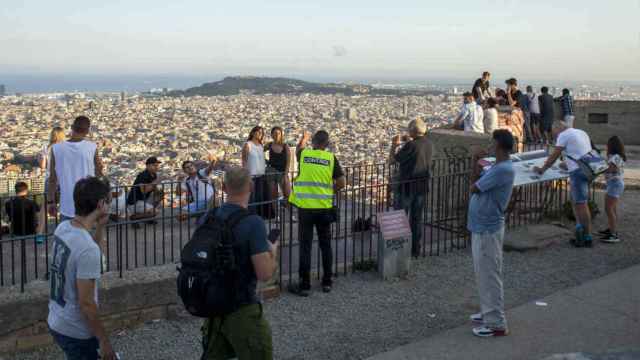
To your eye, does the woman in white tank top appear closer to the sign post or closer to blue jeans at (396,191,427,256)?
blue jeans at (396,191,427,256)

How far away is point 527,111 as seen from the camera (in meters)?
18.2

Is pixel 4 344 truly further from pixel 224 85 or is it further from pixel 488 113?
pixel 224 85

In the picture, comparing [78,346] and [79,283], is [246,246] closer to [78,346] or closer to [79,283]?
[79,283]

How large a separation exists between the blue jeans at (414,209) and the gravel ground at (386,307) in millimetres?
280

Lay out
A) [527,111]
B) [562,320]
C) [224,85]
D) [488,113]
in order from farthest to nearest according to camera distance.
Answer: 1. [224,85]
2. [527,111]
3. [488,113]
4. [562,320]

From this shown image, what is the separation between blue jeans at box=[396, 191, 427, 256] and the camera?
351 inches

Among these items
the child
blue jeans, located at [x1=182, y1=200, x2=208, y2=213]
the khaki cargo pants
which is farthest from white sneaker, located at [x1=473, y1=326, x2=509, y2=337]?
blue jeans, located at [x1=182, y1=200, x2=208, y2=213]

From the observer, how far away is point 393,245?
8031mm

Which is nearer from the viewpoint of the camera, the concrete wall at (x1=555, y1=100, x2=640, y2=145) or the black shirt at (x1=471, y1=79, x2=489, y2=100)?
the black shirt at (x1=471, y1=79, x2=489, y2=100)

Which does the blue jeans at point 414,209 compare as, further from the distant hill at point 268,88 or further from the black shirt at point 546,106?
the distant hill at point 268,88

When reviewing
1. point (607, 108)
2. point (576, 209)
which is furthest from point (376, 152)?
point (576, 209)

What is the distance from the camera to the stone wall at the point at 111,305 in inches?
225

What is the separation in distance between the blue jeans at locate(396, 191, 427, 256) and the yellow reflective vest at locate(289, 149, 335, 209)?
1.80 m

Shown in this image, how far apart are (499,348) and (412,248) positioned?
333cm
